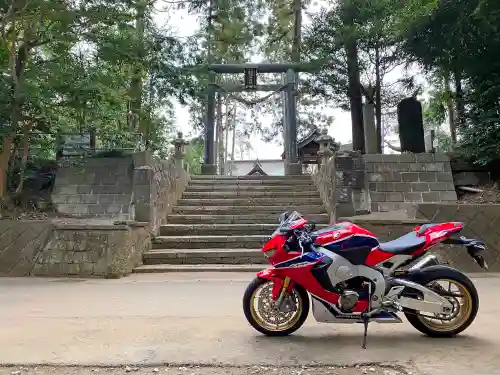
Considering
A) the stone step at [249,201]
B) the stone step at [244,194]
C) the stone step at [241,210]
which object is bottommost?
the stone step at [241,210]

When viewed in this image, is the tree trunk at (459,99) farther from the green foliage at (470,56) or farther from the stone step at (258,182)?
the stone step at (258,182)

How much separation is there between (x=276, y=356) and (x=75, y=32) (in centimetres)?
645

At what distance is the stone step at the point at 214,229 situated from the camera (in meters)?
8.92

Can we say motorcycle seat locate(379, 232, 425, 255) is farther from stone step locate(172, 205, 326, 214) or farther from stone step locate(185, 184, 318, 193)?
stone step locate(185, 184, 318, 193)

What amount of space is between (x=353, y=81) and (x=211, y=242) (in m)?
6.88

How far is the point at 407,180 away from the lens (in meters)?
10.1

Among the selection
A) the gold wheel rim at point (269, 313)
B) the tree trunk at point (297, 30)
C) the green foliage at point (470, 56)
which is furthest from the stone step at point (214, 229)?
the tree trunk at point (297, 30)

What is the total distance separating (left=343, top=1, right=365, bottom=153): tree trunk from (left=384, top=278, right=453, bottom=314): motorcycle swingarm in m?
9.26

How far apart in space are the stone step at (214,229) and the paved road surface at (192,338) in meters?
3.48

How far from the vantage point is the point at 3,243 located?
7.17 meters

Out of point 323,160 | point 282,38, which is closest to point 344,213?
point 323,160

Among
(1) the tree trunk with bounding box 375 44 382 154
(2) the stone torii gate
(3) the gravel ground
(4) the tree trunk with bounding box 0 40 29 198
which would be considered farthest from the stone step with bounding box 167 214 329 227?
(3) the gravel ground

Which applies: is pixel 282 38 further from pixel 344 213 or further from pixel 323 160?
pixel 344 213

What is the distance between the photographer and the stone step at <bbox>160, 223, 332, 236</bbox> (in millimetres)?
8922
